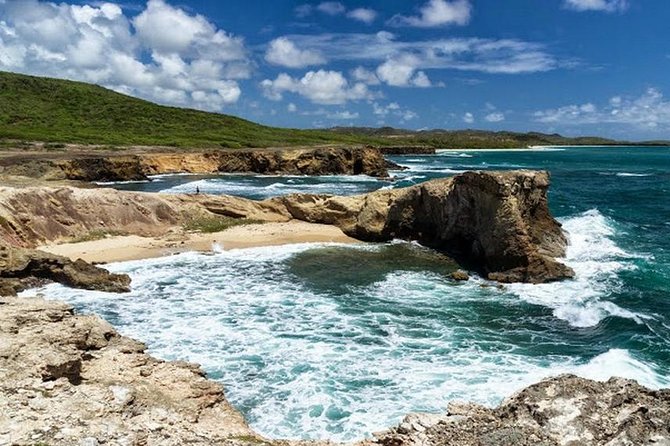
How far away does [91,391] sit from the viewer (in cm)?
929

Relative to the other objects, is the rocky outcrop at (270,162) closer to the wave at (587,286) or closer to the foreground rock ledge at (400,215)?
the foreground rock ledge at (400,215)

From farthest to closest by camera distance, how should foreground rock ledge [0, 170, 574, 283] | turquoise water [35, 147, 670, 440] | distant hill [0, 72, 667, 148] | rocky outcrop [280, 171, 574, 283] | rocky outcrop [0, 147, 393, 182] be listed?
distant hill [0, 72, 667, 148], rocky outcrop [0, 147, 393, 182], foreground rock ledge [0, 170, 574, 283], rocky outcrop [280, 171, 574, 283], turquoise water [35, 147, 670, 440]

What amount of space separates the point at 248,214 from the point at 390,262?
13542 mm

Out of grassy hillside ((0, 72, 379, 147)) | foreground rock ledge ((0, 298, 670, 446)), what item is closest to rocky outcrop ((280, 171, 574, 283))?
foreground rock ledge ((0, 298, 670, 446))

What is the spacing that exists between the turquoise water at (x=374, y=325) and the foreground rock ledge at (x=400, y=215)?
163cm

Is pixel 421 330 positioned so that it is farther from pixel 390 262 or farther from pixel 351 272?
pixel 390 262

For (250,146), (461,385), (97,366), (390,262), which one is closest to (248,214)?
(390,262)

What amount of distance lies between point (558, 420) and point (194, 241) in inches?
1125

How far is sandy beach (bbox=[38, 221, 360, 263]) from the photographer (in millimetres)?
30344

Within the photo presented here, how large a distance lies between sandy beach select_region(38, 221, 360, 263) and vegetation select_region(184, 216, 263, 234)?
68cm

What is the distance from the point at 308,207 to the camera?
39688mm

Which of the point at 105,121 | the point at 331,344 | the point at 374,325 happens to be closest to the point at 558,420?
the point at 331,344

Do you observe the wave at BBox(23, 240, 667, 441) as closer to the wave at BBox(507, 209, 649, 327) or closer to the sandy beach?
the wave at BBox(507, 209, 649, 327)

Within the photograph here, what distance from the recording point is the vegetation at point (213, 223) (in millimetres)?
36688
